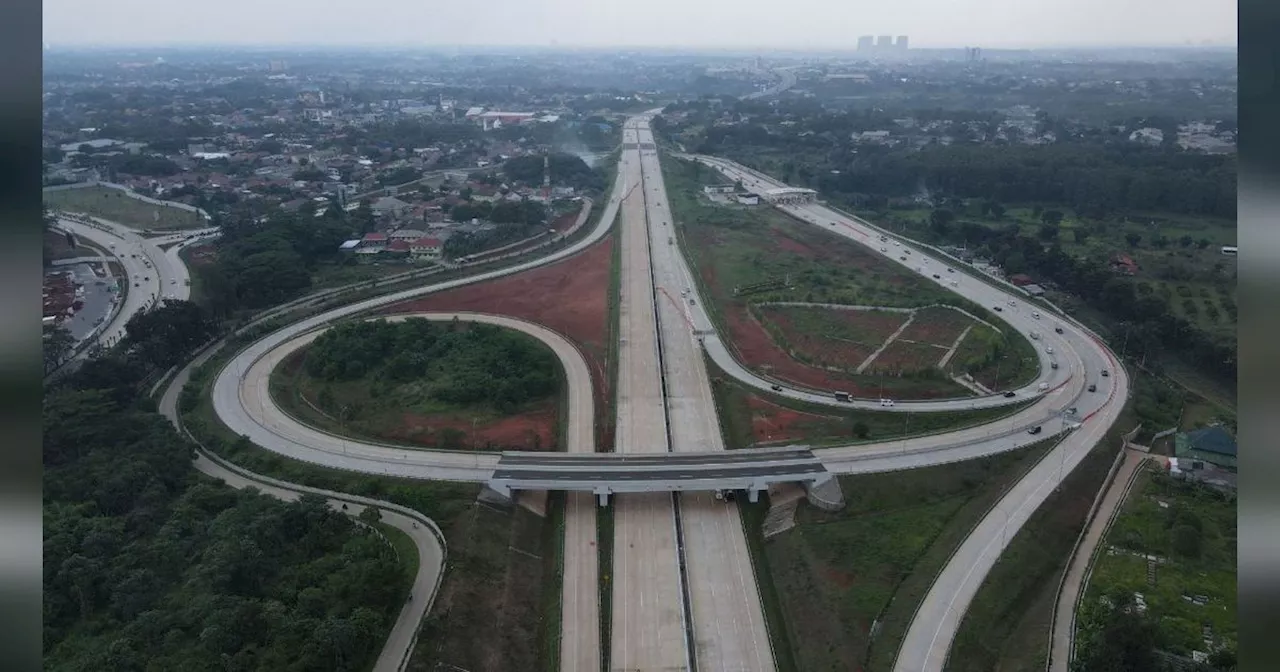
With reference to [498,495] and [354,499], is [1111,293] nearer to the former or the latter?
[498,495]

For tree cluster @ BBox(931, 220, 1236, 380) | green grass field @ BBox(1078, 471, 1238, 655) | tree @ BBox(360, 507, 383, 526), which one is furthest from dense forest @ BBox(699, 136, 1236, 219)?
tree @ BBox(360, 507, 383, 526)

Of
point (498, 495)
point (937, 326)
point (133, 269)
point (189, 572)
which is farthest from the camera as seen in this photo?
point (133, 269)

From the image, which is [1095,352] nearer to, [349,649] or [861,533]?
[861,533]

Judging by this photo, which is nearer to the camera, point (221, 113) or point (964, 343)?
point (964, 343)

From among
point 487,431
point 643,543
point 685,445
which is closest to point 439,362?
point 487,431

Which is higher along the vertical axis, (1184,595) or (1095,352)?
(1095,352)

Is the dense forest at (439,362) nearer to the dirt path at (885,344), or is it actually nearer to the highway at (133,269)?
the highway at (133,269)

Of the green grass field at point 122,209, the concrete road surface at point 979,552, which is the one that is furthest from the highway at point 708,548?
the green grass field at point 122,209

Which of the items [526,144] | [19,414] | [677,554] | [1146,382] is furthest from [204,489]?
[526,144]
